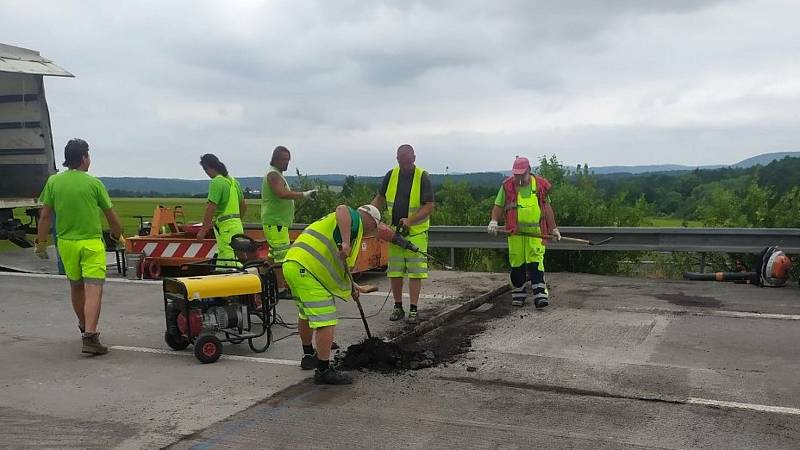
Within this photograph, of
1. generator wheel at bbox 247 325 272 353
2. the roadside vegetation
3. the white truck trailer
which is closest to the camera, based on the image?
generator wheel at bbox 247 325 272 353

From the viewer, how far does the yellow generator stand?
5949 millimetres

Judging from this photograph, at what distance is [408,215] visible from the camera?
7398mm

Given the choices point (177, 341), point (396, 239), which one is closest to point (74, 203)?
point (177, 341)

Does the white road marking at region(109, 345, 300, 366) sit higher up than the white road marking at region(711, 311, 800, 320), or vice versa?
the white road marking at region(109, 345, 300, 366)

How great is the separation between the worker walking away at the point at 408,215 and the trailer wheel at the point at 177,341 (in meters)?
2.14

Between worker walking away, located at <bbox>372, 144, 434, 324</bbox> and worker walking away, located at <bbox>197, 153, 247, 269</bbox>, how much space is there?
6.37 feet

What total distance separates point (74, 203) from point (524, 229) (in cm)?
493

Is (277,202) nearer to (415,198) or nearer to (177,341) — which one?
(415,198)

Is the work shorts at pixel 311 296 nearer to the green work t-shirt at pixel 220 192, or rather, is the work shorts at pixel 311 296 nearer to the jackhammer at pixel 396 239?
the jackhammer at pixel 396 239

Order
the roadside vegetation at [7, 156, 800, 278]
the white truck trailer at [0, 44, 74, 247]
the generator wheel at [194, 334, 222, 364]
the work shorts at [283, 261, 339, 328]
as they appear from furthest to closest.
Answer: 1. the white truck trailer at [0, 44, 74, 247]
2. the roadside vegetation at [7, 156, 800, 278]
3. the generator wheel at [194, 334, 222, 364]
4. the work shorts at [283, 261, 339, 328]

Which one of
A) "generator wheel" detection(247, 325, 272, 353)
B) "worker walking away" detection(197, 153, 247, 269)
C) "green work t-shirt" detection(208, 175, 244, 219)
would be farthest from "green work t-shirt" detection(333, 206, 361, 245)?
"green work t-shirt" detection(208, 175, 244, 219)

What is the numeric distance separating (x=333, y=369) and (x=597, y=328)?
3.10 m

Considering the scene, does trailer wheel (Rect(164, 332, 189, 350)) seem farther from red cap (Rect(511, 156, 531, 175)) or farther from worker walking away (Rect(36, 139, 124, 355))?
red cap (Rect(511, 156, 531, 175))

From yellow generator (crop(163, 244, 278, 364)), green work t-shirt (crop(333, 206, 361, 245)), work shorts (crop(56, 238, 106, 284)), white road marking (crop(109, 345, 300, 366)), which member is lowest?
white road marking (crop(109, 345, 300, 366))
